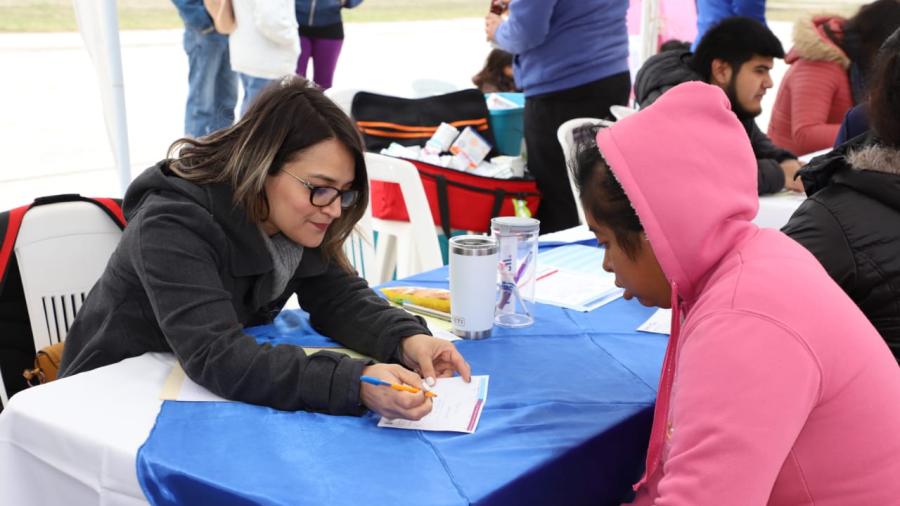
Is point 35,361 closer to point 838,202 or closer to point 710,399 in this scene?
point 710,399

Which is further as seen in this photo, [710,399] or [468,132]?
[468,132]

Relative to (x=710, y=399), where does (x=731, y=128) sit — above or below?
above

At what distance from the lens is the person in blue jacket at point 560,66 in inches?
139

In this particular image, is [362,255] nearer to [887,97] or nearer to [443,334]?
[443,334]

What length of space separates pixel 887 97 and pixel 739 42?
1.74 metres

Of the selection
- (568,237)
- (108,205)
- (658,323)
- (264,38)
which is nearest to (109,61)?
(264,38)

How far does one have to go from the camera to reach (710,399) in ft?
3.28

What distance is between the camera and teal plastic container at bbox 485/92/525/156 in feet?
14.0

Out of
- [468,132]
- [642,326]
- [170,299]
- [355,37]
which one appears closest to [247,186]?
[170,299]

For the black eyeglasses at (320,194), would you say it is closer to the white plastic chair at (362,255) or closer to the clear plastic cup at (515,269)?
the clear plastic cup at (515,269)

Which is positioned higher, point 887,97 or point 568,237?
point 887,97

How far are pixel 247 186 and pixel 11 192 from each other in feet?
14.1

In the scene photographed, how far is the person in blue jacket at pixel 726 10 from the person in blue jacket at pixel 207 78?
228 centimetres

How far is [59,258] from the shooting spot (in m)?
1.92
